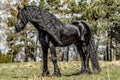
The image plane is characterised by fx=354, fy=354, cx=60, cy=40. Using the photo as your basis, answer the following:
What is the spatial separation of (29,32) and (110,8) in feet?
39.5

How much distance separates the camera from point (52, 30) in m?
11.4

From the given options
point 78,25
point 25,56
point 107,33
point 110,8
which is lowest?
point 25,56

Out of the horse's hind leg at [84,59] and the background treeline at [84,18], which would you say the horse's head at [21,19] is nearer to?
the horse's hind leg at [84,59]

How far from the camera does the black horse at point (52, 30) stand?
11.1m

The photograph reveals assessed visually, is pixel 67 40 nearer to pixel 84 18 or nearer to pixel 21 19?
pixel 21 19

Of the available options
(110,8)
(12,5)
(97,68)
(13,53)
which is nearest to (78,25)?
(97,68)

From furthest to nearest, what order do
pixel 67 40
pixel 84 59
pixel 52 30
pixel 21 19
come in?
pixel 84 59 < pixel 67 40 < pixel 52 30 < pixel 21 19

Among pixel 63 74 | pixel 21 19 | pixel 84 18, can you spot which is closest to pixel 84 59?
pixel 63 74

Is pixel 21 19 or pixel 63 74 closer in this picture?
pixel 21 19

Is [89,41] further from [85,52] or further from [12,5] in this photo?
[12,5]

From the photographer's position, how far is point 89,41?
42.0 feet

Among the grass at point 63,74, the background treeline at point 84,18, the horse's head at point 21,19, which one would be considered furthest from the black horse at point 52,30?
the background treeline at point 84,18

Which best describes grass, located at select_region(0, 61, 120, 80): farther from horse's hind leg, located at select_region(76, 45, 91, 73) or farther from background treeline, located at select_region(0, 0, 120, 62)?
background treeline, located at select_region(0, 0, 120, 62)

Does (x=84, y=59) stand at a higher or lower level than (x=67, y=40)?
lower
